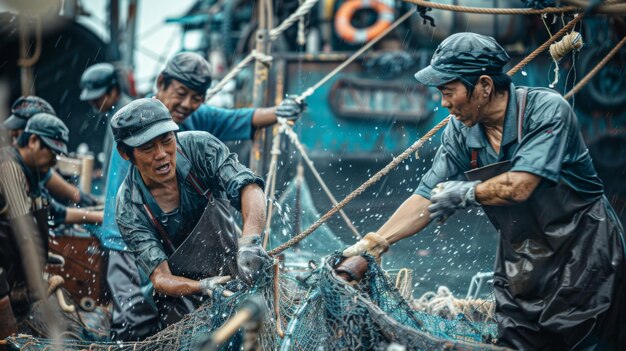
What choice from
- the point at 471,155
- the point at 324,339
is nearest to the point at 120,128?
the point at 324,339

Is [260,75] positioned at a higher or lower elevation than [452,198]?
lower

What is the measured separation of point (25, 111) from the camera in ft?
22.8

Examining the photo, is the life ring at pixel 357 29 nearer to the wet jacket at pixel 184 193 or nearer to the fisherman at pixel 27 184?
the fisherman at pixel 27 184

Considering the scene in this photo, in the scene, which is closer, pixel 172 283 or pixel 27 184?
pixel 172 283

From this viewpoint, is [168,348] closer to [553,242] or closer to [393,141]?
[553,242]

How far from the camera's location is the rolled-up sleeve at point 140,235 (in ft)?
14.0

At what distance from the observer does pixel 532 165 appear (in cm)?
339

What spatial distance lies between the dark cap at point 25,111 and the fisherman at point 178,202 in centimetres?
279

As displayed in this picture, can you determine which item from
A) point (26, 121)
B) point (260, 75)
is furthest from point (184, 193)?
point (260, 75)

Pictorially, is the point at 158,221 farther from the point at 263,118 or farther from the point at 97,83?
the point at 97,83

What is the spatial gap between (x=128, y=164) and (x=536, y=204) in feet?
10.7

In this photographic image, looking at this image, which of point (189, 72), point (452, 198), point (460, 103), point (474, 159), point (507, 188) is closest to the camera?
point (507, 188)

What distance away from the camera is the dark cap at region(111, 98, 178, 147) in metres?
4.17

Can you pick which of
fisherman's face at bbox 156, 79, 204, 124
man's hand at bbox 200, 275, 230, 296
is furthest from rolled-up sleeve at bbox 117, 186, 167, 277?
fisherman's face at bbox 156, 79, 204, 124
